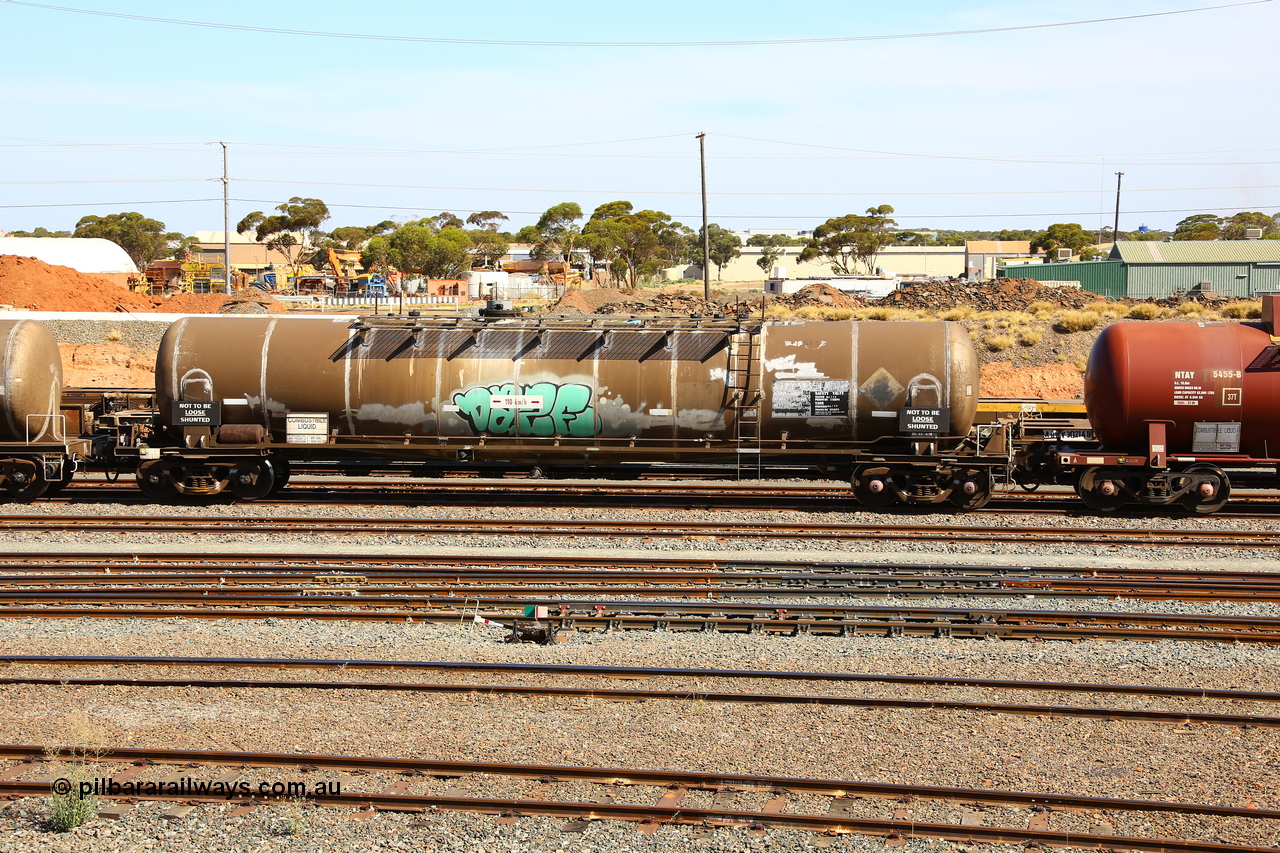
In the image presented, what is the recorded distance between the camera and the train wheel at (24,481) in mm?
→ 21031

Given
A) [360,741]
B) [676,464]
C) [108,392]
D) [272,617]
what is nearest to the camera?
[360,741]

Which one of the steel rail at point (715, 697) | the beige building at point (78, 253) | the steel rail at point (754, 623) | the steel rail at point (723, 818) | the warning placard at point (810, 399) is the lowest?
the steel rail at point (723, 818)

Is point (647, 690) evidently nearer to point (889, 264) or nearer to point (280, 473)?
→ point (280, 473)

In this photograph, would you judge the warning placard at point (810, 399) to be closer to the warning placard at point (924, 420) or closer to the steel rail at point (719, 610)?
the warning placard at point (924, 420)

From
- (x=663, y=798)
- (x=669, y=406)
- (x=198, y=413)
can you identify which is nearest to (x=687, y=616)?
(x=663, y=798)

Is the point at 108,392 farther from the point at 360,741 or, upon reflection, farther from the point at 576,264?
the point at 576,264

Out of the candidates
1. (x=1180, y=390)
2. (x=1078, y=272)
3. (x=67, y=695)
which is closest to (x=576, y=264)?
(x=1078, y=272)

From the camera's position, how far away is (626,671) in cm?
1161

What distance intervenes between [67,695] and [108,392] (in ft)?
53.4

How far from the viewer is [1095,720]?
10453 millimetres

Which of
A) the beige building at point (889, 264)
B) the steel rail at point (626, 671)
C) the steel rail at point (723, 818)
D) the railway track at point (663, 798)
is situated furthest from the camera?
the beige building at point (889, 264)

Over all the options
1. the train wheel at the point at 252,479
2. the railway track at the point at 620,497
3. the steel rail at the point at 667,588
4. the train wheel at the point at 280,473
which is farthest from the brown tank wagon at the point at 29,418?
the steel rail at the point at 667,588

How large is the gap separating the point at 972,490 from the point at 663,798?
535 inches

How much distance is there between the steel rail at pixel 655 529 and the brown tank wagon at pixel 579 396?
178 centimetres
